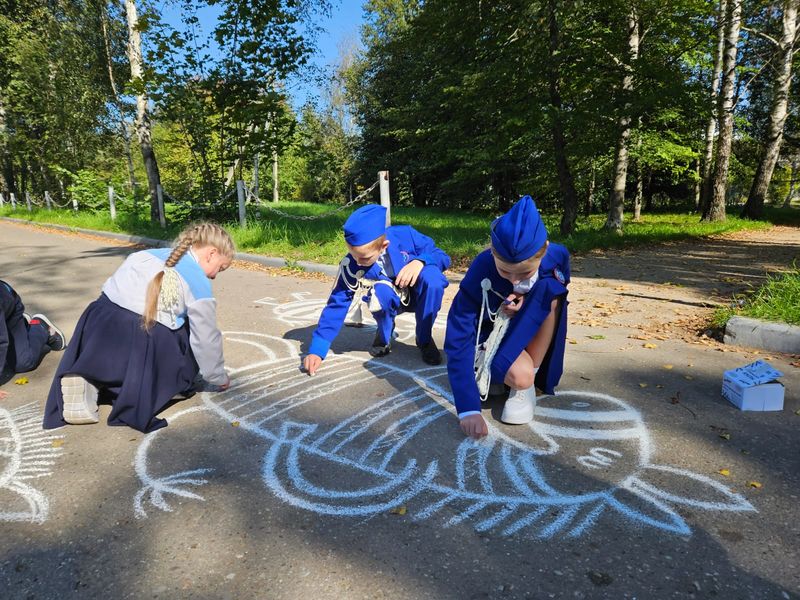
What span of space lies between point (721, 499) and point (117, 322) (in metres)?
2.92

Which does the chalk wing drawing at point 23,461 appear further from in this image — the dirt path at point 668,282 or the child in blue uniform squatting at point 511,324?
the dirt path at point 668,282

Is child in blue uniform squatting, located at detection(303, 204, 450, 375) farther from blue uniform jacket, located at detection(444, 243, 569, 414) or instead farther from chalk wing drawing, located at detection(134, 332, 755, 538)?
blue uniform jacket, located at detection(444, 243, 569, 414)

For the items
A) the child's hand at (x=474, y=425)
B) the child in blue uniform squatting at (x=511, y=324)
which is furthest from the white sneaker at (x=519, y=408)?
the child's hand at (x=474, y=425)

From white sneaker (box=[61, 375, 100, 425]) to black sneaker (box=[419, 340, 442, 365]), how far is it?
2.07 metres

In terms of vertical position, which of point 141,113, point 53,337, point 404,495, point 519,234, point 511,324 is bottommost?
point 404,495

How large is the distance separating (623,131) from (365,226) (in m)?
8.16

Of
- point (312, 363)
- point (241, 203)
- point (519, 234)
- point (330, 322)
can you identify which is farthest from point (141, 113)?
point (519, 234)

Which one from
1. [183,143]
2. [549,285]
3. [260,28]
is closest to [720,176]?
[260,28]

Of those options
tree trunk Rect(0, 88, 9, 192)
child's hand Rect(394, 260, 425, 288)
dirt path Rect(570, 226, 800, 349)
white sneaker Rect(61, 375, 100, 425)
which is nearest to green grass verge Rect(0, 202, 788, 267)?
dirt path Rect(570, 226, 800, 349)

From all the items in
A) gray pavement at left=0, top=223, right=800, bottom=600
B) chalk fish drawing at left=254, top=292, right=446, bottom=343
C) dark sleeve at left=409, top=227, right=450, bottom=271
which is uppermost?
dark sleeve at left=409, top=227, right=450, bottom=271

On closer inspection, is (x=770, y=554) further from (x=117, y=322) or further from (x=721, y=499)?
(x=117, y=322)

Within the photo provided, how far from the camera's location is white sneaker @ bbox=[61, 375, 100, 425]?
8.91 ft

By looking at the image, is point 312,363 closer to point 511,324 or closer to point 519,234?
point 511,324

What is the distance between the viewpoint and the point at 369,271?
3607 millimetres
